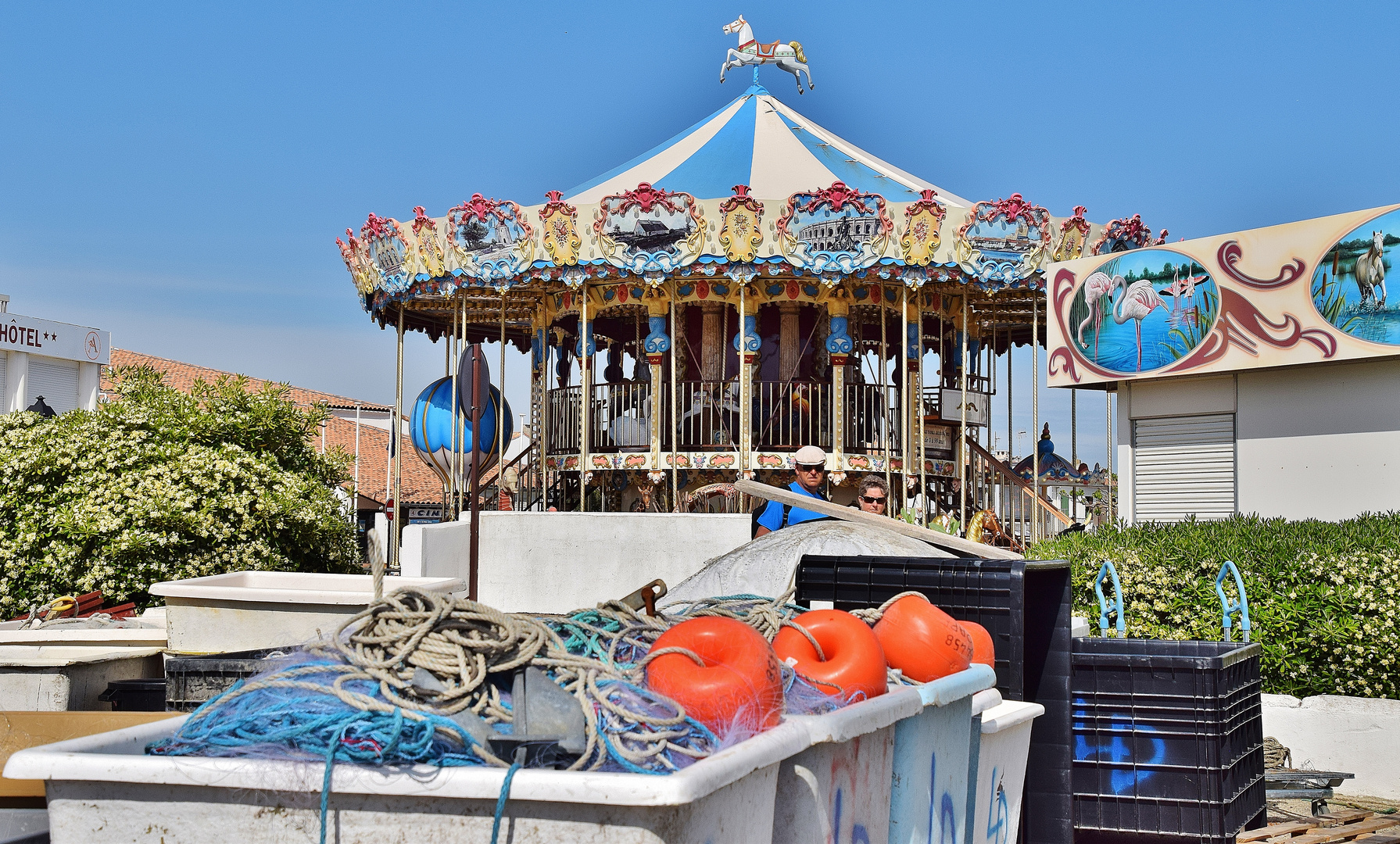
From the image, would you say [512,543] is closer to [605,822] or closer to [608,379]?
[608,379]

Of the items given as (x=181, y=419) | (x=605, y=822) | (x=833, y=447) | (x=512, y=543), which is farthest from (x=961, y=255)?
(x=605, y=822)

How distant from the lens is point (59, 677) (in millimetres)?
5652

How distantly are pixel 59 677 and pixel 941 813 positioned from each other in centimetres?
385

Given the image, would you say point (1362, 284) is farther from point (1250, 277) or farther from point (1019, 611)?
point (1019, 611)

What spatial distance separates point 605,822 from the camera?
232 centimetres

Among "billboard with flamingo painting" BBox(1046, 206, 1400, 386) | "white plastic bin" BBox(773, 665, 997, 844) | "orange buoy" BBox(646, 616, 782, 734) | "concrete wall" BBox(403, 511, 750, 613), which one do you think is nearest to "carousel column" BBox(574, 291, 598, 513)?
"concrete wall" BBox(403, 511, 750, 613)

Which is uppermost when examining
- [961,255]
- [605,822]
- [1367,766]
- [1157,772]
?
[961,255]

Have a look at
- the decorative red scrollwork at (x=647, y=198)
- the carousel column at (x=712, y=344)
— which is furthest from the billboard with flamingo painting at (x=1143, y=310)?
the carousel column at (x=712, y=344)

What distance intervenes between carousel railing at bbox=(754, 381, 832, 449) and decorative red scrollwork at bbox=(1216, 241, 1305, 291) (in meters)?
6.95

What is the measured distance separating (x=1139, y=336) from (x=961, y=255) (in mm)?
4319

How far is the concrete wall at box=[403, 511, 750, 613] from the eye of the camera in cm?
1377

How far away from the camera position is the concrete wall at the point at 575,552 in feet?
45.2

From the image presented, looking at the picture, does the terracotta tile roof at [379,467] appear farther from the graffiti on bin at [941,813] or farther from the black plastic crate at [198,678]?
the graffiti on bin at [941,813]

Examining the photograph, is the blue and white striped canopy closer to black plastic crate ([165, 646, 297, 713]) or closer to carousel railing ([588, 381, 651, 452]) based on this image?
carousel railing ([588, 381, 651, 452])
